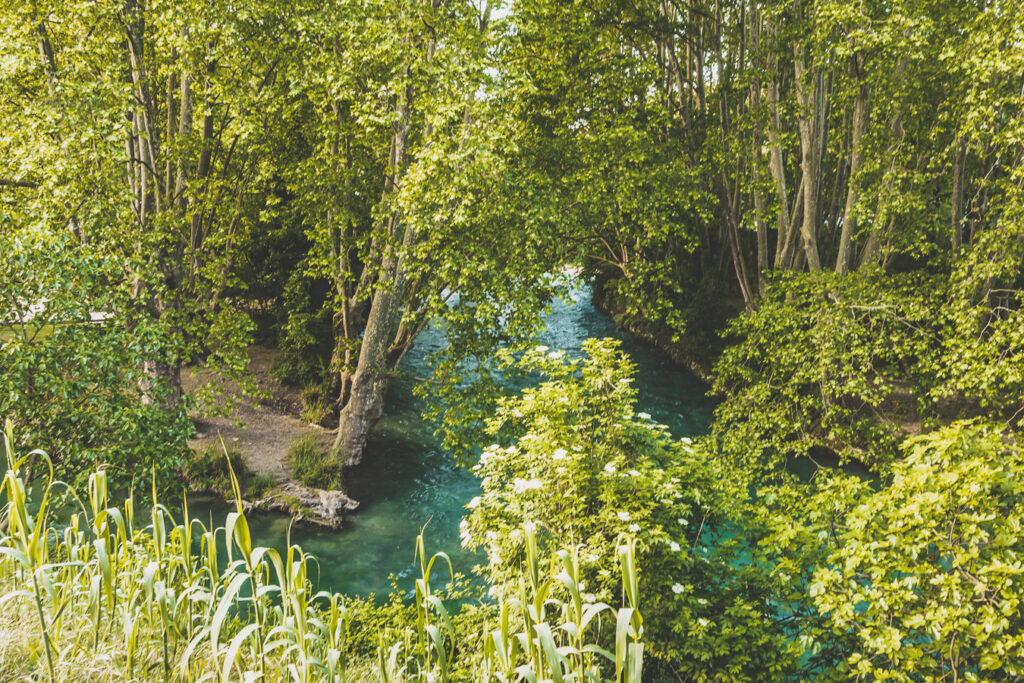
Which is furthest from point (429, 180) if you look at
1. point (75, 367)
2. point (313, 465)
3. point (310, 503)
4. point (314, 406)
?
point (314, 406)

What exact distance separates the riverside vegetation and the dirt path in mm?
574

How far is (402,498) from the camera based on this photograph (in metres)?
12.0

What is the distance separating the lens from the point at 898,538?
12.4ft

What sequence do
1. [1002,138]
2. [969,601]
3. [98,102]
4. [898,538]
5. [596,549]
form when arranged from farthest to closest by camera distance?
[98,102] → [1002,138] → [596,549] → [898,538] → [969,601]

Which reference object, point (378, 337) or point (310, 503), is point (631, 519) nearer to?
point (310, 503)

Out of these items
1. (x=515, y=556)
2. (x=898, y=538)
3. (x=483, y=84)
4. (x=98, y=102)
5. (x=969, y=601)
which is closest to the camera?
(x=969, y=601)

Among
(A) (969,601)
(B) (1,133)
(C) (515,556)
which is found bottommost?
(C) (515,556)

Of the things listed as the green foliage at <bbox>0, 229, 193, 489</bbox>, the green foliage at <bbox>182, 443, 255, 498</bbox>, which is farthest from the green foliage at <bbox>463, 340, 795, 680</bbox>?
the green foliage at <bbox>182, 443, 255, 498</bbox>

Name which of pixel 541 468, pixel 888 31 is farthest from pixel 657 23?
pixel 541 468

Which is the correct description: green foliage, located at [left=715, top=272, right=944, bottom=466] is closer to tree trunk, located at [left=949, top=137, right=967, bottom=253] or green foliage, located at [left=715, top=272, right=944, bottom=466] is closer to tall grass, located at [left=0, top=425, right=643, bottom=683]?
tree trunk, located at [left=949, top=137, right=967, bottom=253]

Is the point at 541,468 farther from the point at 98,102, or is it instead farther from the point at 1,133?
the point at 1,133

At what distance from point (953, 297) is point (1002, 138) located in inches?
92.7

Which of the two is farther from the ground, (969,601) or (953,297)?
(953,297)

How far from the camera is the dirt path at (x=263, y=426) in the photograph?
39.7ft
